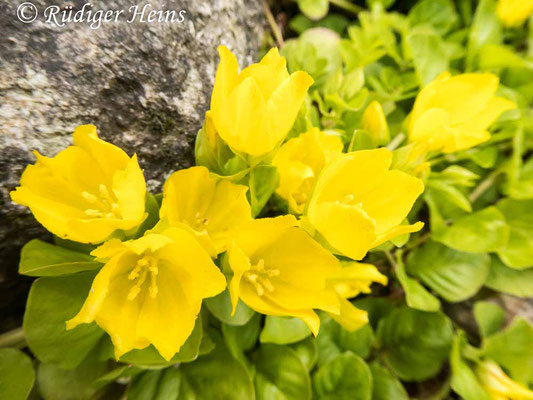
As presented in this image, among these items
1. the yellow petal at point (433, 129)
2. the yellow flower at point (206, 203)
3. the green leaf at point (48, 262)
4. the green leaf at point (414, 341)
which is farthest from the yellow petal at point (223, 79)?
the green leaf at point (414, 341)

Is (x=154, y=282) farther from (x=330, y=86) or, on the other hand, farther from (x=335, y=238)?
(x=330, y=86)

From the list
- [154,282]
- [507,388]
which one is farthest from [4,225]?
[507,388]

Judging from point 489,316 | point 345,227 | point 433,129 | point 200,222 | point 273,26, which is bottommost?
point 489,316

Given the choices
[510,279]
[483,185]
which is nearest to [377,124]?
[483,185]

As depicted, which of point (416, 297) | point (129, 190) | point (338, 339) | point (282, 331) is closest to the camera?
point (129, 190)

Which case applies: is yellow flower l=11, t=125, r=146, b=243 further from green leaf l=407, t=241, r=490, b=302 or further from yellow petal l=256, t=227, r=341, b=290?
green leaf l=407, t=241, r=490, b=302

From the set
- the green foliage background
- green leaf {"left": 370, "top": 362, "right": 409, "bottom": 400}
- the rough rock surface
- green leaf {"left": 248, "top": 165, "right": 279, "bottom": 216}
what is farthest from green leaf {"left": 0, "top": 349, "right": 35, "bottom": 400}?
green leaf {"left": 370, "top": 362, "right": 409, "bottom": 400}

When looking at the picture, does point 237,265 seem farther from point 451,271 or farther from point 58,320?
point 451,271
